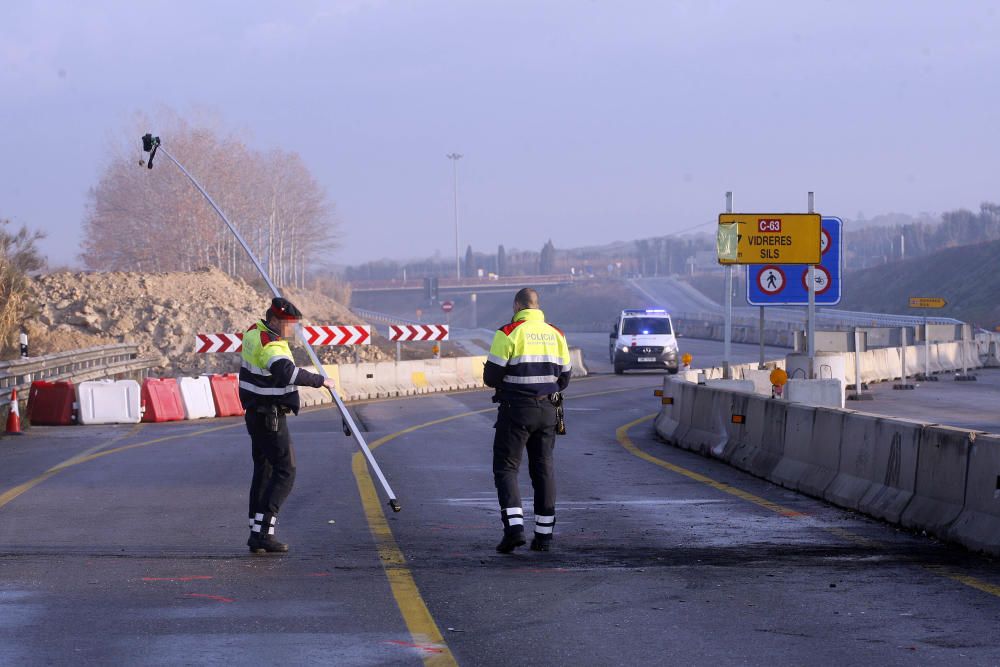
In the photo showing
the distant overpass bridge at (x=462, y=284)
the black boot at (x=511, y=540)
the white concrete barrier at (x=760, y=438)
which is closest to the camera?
the black boot at (x=511, y=540)

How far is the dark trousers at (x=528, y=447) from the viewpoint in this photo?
9562mm

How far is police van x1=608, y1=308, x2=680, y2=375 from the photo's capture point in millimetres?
41969

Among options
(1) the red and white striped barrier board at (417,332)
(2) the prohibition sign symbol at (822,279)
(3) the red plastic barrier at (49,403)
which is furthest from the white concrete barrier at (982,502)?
(1) the red and white striped barrier board at (417,332)

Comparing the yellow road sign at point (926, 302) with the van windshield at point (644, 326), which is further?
the van windshield at point (644, 326)

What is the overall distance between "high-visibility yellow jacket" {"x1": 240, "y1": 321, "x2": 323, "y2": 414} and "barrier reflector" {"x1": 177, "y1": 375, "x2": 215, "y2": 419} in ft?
51.9

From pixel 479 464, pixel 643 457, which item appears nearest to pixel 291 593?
pixel 479 464

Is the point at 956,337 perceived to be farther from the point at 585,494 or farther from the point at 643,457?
the point at 585,494

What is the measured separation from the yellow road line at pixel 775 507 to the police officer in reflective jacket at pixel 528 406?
7.35 ft

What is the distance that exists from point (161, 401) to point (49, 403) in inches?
80.1

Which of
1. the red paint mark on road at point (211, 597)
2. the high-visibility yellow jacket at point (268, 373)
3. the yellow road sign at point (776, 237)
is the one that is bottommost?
the red paint mark on road at point (211, 597)

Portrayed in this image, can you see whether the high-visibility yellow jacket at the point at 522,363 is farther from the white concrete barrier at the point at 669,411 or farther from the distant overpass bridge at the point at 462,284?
the distant overpass bridge at the point at 462,284

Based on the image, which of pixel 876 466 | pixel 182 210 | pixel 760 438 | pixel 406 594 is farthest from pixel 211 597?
pixel 182 210

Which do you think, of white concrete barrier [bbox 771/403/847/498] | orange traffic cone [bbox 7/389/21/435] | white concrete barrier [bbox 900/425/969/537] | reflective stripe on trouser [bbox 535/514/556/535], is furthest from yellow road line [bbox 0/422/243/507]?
white concrete barrier [bbox 900/425/969/537]

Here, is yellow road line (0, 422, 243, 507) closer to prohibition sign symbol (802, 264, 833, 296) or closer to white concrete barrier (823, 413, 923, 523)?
white concrete barrier (823, 413, 923, 523)
